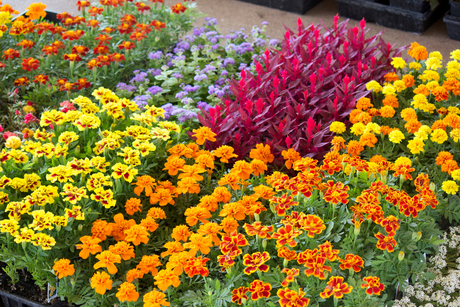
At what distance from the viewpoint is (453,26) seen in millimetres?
4879

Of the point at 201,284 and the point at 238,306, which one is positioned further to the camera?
the point at 201,284

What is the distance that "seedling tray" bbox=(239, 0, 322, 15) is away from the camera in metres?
5.55

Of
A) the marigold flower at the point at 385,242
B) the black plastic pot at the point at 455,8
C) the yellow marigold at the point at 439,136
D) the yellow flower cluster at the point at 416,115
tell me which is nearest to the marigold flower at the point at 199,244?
the marigold flower at the point at 385,242

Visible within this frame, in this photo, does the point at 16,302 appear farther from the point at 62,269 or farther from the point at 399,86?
the point at 399,86

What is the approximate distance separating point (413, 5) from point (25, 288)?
14.8ft

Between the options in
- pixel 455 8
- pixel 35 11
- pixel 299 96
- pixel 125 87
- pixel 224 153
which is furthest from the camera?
pixel 455 8

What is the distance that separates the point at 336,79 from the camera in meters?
2.94

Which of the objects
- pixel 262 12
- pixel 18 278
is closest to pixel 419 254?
pixel 18 278

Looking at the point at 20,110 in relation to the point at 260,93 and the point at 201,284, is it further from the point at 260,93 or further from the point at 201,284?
the point at 201,284

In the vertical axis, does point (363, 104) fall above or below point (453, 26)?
above

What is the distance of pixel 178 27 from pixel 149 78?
66cm

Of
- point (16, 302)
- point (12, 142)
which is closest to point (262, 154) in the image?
point (12, 142)

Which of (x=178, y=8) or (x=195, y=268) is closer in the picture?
(x=195, y=268)

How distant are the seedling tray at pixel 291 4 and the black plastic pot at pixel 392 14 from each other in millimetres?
394
